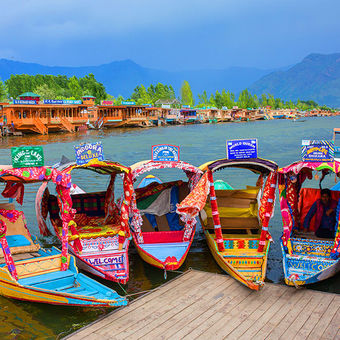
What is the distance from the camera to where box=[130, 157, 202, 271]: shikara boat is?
10.5 metres

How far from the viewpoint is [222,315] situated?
25.2 ft

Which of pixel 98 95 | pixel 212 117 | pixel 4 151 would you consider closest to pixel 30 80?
pixel 98 95

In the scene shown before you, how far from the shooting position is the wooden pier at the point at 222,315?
7027 mm

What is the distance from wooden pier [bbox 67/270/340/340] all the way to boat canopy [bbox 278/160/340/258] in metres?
1.60

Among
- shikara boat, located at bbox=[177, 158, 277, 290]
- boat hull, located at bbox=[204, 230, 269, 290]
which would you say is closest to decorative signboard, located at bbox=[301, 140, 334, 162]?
shikara boat, located at bbox=[177, 158, 277, 290]

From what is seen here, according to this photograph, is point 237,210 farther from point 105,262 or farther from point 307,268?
point 105,262

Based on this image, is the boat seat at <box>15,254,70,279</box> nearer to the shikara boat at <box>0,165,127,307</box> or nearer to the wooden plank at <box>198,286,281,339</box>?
the shikara boat at <box>0,165,127,307</box>

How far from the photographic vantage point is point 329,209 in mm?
10891

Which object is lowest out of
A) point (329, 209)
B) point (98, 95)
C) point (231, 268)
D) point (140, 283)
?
point (140, 283)

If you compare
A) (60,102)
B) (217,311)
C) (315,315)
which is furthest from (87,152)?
(60,102)

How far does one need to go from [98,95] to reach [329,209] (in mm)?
94100

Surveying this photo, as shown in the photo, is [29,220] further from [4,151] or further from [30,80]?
[30,80]

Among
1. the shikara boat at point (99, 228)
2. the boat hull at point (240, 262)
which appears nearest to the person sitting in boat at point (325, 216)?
the boat hull at point (240, 262)

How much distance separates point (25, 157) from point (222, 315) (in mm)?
5453
